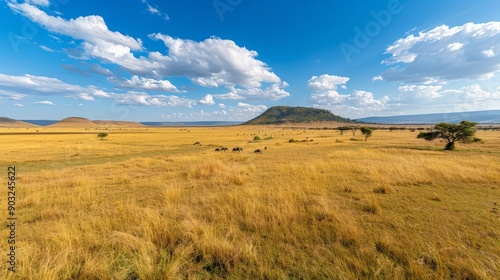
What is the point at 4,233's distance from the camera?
501 cm

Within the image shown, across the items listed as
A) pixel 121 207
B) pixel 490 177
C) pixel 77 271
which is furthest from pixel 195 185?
pixel 490 177

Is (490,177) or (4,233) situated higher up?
(490,177)

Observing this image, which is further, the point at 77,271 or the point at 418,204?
the point at 418,204

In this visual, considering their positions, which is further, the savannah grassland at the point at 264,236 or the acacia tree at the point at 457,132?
the acacia tree at the point at 457,132

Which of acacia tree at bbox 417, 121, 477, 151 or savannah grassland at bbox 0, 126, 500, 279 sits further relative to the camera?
acacia tree at bbox 417, 121, 477, 151

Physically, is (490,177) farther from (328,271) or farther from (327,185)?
(328,271)

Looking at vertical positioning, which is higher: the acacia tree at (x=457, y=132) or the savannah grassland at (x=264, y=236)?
the acacia tree at (x=457, y=132)

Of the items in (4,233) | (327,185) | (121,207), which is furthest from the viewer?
(327,185)

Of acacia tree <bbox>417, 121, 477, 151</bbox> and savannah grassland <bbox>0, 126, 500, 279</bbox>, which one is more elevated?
acacia tree <bbox>417, 121, 477, 151</bbox>

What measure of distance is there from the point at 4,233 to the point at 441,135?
42.2 meters

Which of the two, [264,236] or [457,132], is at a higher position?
[457,132]

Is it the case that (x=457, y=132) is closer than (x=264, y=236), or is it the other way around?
(x=264, y=236)

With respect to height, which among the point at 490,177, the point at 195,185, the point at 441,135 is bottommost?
the point at 195,185

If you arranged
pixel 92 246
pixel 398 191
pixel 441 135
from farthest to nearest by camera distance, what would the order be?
1. pixel 441 135
2. pixel 398 191
3. pixel 92 246
